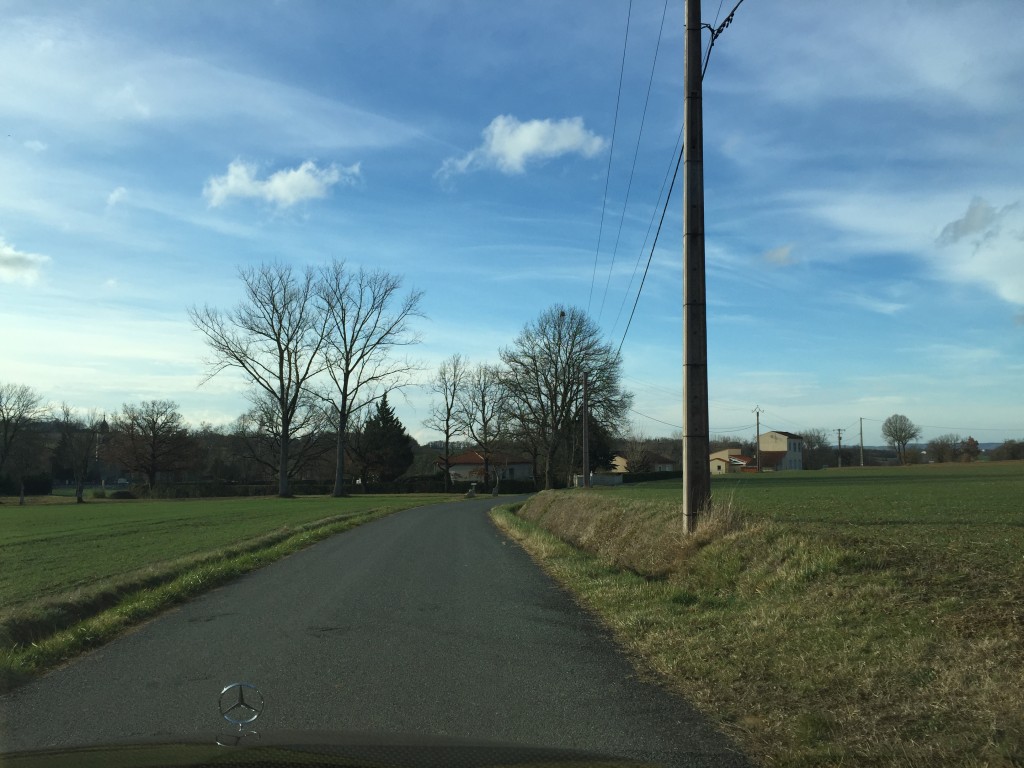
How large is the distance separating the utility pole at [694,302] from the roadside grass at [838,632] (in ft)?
2.40

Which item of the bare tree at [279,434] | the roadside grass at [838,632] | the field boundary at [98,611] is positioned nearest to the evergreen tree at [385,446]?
the bare tree at [279,434]

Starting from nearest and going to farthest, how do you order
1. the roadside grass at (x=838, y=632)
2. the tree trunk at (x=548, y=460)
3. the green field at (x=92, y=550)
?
1. the roadside grass at (x=838, y=632)
2. the green field at (x=92, y=550)
3. the tree trunk at (x=548, y=460)

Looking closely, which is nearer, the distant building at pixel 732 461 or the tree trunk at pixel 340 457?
the tree trunk at pixel 340 457

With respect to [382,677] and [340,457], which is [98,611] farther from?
[340,457]

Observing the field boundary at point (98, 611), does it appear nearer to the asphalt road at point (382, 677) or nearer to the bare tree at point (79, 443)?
the asphalt road at point (382, 677)

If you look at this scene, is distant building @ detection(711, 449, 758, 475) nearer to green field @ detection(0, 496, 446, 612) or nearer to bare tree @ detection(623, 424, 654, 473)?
bare tree @ detection(623, 424, 654, 473)

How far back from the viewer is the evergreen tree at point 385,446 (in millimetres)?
97812

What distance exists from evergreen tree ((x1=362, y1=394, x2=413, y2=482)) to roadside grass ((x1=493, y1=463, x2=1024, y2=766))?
85.2 meters

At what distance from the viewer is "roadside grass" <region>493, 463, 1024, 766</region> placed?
4891 millimetres

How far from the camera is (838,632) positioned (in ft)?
23.6

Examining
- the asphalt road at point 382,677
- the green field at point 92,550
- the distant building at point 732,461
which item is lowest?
the green field at point 92,550

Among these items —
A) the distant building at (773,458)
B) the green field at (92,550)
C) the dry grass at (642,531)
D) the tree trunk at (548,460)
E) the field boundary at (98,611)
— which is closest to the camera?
the field boundary at (98,611)

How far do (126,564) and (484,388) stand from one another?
3032 inches

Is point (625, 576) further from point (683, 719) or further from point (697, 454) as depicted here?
point (683, 719)
